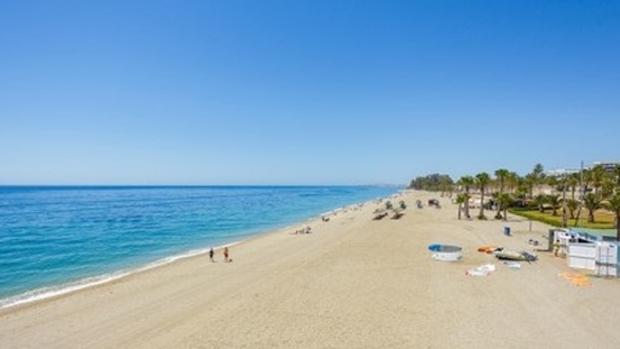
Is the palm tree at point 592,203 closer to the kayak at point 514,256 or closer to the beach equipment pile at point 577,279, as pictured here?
the kayak at point 514,256

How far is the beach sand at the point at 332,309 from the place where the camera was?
1333cm

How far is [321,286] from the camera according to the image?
1995 cm

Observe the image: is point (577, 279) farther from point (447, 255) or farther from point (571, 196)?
point (571, 196)

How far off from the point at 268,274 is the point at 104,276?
35.0ft

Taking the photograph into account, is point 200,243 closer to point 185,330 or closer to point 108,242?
point 108,242

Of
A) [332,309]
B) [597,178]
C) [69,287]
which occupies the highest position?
[597,178]

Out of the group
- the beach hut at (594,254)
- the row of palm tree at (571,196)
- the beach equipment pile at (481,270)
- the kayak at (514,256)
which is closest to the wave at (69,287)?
the beach equipment pile at (481,270)

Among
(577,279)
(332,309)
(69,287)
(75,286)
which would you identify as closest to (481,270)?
(577,279)

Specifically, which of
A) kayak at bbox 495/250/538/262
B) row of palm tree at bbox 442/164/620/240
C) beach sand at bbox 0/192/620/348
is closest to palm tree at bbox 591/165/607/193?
row of palm tree at bbox 442/164/620/240

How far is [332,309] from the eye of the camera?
53.1 feet

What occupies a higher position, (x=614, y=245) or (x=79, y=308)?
(x=614, y=245)

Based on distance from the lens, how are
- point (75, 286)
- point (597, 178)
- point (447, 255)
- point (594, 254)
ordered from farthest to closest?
1. point (597, 178)
2. point (447, 255)
3. point (594, 254)
4. point (75, 286)

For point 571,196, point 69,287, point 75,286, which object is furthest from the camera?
point 571,196

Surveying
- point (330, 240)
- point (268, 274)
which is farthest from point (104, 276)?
point (330, 240)
